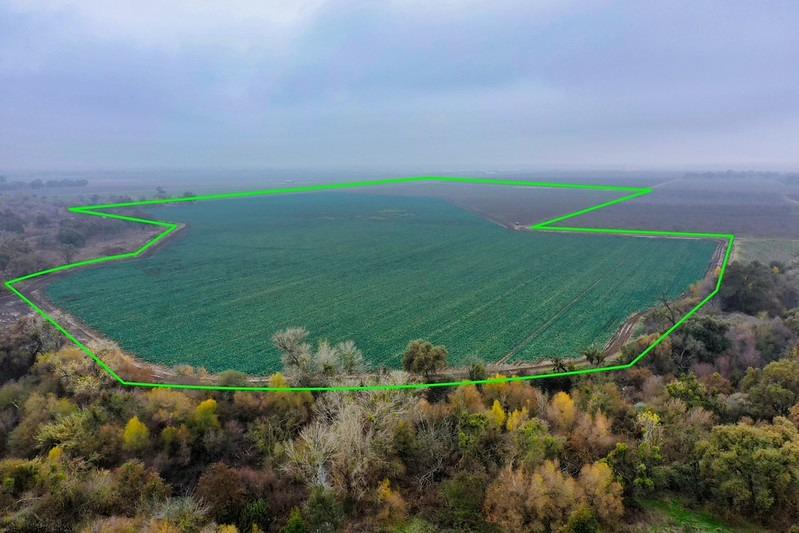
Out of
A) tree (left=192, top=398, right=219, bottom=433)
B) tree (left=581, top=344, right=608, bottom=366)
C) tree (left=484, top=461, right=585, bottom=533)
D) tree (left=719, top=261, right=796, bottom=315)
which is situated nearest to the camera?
tree (left=484, top=461, right=585, bottom=533)

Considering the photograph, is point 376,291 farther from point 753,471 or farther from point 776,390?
point 753,471

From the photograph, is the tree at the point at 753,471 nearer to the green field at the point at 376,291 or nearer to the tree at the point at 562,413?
the tree at the point at 562,413

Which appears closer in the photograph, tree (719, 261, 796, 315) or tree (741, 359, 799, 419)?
tree (741, 359, 799, 419)

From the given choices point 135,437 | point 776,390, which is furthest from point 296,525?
point 776,390

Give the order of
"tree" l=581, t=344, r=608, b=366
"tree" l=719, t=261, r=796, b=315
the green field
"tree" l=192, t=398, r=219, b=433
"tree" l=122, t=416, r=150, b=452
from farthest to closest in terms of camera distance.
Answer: "tree" l=719, t=261, r=796, b=315 < the green field < "tree" l=581, t=344, r=608, b=366 < "tree" l=192, t=398, r=219, b=433 < "tree" l=122, t=416, r=150, b=452

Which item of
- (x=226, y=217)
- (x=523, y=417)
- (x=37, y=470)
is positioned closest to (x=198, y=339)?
(x=37, y=470)

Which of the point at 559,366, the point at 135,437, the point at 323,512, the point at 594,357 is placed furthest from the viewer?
the point at 594,357

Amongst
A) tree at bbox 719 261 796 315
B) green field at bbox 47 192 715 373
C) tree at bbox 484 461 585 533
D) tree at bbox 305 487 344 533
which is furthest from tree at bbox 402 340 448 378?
tree at bbox 719 261 796 315

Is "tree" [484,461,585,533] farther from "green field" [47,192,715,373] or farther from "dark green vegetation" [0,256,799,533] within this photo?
"green field" [47,192,715,373]

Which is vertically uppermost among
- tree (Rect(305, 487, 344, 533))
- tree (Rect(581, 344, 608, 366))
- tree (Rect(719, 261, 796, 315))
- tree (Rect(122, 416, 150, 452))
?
tree (Rect(719, 261, 796, 315))
